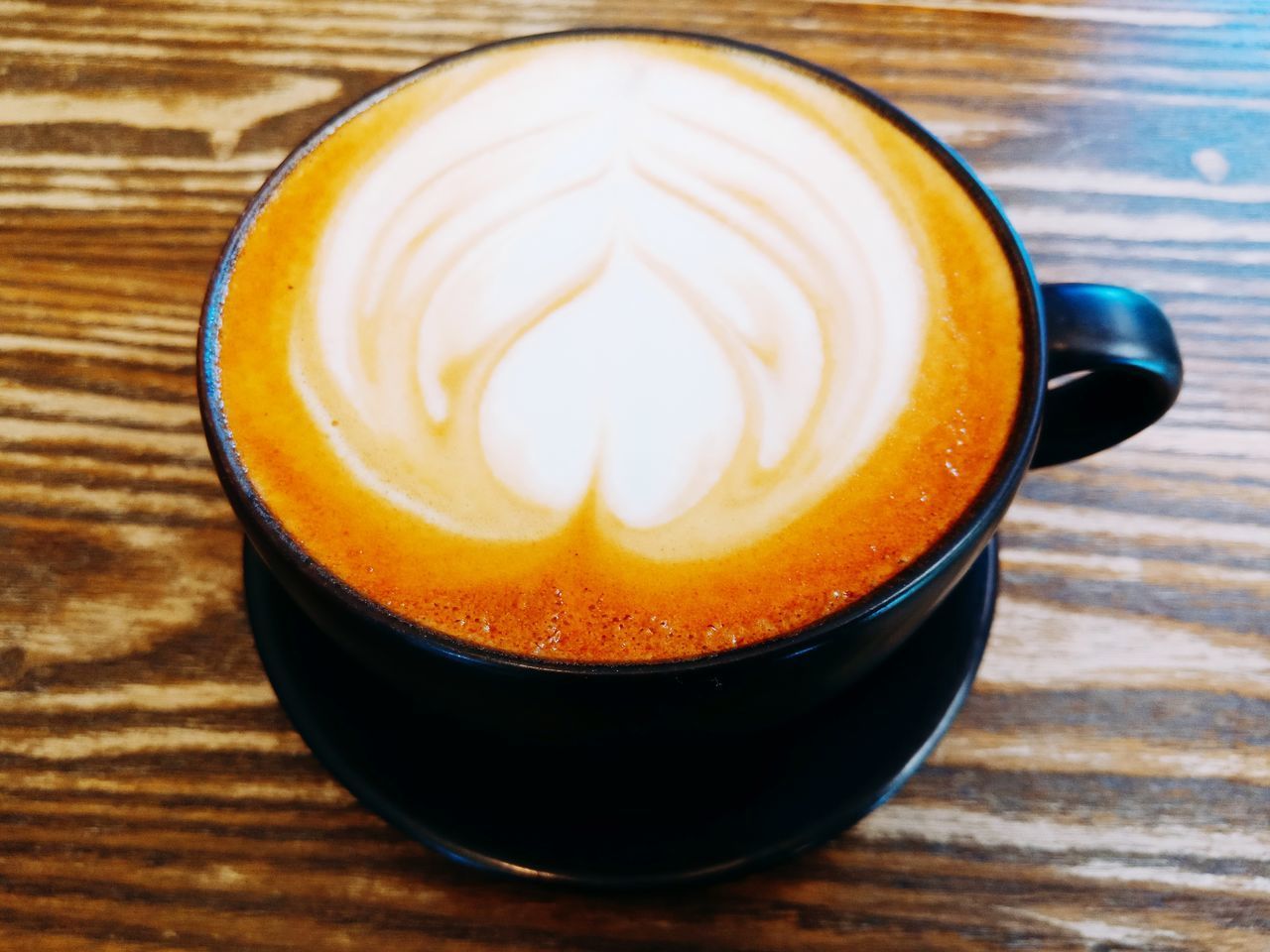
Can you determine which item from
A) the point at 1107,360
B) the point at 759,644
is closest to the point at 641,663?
the point at 759,644

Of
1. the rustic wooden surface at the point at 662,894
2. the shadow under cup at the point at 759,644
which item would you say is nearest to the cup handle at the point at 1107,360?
the shadow under cup at the point at 759,644

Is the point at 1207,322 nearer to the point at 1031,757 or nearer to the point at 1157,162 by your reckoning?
the point at 1157,162

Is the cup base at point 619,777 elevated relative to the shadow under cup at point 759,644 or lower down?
lower down

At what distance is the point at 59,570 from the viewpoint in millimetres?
781

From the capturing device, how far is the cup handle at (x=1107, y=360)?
2.00 feet

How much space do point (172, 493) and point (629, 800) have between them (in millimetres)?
414

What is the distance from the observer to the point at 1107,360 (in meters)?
0.61

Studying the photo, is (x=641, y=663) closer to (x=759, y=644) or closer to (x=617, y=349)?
(x=759, y=644)

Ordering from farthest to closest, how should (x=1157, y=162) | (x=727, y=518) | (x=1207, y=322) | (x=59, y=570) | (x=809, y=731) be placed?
(x=1157, y=162) → (x=1207, y=322) → (x=59, y=570) → (x=809, y=731) → (x=727, y=518)

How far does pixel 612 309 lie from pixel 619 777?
0.91ft

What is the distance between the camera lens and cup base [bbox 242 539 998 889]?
629mm

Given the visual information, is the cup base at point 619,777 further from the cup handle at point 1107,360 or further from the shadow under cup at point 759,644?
the cup handle at point 1107,360

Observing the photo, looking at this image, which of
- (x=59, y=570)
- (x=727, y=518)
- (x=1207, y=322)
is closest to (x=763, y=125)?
(x=727, y=518)

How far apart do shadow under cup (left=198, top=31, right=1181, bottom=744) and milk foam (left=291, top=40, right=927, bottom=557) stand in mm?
61
